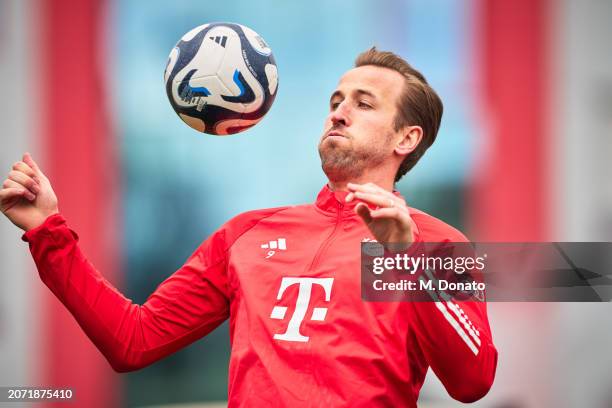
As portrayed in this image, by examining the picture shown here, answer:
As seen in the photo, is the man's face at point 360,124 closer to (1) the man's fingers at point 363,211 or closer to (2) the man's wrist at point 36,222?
(1) the man's fingers at point 363,211

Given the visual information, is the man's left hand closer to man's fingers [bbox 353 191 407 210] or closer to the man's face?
man's fingers [bbox 353 191 407 210]

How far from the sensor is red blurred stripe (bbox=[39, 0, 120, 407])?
30.5 feet

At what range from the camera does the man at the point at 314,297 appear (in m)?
3.18

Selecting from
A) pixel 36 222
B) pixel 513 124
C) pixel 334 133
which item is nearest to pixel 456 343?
pixel 334 133

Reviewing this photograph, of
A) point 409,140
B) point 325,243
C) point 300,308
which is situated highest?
point 409,140

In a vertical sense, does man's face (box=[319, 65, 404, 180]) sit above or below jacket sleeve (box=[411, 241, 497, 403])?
above

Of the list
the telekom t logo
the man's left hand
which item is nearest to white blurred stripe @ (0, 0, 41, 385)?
the telekom t logo

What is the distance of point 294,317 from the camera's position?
3.35 m

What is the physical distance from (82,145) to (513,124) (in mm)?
4399

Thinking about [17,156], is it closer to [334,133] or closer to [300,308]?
[334,133]

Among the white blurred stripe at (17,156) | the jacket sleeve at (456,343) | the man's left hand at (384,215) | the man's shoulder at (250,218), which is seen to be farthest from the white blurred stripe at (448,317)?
the white blurred stripe at (17,156)

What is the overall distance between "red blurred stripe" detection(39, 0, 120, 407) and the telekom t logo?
6.09m

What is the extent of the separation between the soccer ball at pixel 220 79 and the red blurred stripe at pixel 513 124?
6.13 m

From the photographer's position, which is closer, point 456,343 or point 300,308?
point 456,343
